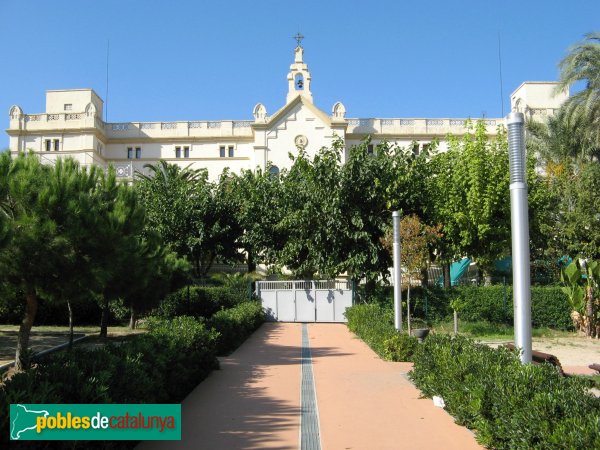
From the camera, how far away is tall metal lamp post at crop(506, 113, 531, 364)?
261 inches

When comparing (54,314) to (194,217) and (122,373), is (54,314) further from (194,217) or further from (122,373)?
(122,373)

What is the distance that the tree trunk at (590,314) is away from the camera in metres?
20.8

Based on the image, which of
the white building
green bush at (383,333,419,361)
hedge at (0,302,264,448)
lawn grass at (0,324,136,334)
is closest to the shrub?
green bush at (383,333,419,361)

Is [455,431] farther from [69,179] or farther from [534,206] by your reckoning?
[534,206]

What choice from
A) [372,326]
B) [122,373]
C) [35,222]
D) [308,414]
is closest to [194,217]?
[372,326]

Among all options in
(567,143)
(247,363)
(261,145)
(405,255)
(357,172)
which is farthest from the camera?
(261,145)

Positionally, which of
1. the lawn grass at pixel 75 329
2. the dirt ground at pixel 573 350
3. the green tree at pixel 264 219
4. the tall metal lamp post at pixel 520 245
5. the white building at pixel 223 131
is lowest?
the dirt ground at pixel 573 350

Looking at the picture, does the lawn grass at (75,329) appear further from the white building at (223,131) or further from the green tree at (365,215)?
the white building at (223,131)

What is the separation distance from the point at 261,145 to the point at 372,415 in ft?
128

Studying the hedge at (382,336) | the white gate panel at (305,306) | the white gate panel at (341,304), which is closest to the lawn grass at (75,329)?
the white gate panel at (305,306)

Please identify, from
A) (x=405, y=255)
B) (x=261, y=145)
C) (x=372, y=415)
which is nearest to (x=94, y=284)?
(x=372, y=415)

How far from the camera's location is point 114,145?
48594 millimetres

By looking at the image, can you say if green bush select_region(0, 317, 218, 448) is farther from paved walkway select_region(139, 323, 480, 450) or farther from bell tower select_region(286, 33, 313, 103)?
bell tower select_region(286, 33, 313, 103)

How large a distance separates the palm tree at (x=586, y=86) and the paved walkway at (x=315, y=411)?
59.7 ft
